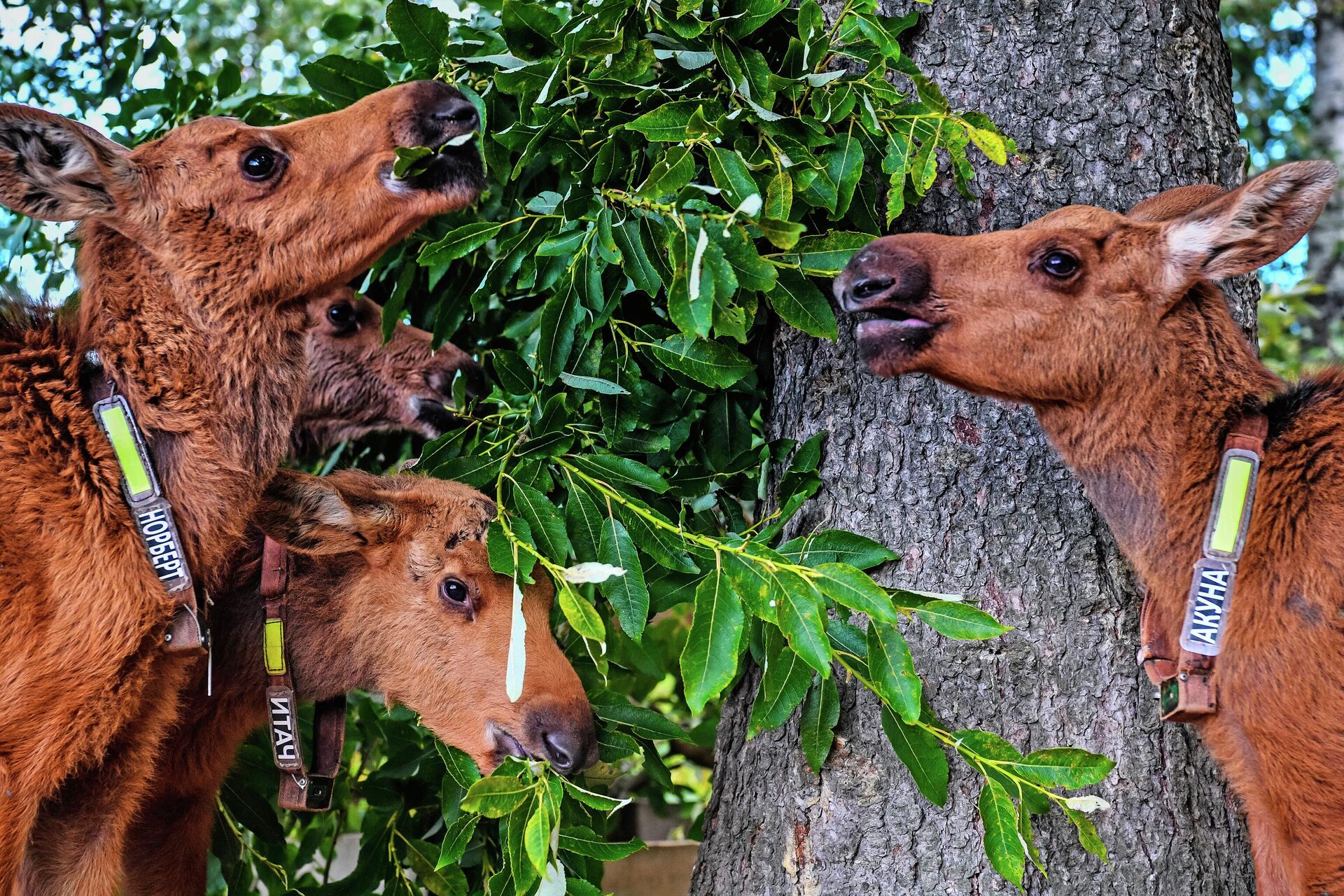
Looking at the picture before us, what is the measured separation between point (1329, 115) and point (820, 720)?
35.3ft

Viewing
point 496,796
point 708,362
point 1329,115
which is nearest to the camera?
point 496,796

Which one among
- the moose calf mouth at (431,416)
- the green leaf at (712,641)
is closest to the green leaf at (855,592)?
the green leaf at (712,641)

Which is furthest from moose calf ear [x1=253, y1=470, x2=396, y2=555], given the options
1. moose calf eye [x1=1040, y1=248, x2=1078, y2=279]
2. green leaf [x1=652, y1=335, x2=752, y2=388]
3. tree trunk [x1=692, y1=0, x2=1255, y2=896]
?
moose calf eye [x1=1040, y1=248, x2=1078, y2=279]

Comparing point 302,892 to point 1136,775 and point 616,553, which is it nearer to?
point 616,553

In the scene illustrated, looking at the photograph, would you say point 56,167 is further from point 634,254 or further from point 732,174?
point 732,174

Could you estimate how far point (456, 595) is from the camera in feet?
13.4

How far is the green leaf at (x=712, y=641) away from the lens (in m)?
3.12

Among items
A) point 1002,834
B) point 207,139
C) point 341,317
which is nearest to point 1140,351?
point 1002,834

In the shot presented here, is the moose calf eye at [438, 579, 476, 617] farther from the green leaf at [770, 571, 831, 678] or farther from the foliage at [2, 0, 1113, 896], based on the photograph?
the green leaf at [770, 571, 831, 678]

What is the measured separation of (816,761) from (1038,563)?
3.08 feet

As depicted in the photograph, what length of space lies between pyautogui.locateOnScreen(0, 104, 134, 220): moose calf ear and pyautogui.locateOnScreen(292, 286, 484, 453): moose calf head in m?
2.09

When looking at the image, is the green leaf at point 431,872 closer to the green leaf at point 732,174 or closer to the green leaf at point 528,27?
the green leaf at point 732,174

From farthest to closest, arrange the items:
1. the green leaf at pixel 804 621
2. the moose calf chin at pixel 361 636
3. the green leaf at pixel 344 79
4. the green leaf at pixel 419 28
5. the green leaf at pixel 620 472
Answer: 1. the green leaf at pixel 344 79
2. the green leaf at pixel 419 28
3. the moose calf chin at pixel 361 636
4. the green leaf at pixel 620 472
5. the green leaf at pixel 804 621

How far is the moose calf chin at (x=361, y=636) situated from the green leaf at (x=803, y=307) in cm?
130
